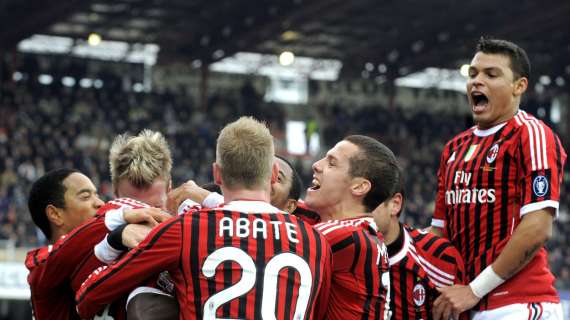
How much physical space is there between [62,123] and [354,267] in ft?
85.9

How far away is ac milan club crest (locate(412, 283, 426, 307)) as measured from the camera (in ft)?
15.9

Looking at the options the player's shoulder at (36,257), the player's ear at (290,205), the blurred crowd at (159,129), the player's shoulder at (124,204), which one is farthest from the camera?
the blurred crowd at (159,129)

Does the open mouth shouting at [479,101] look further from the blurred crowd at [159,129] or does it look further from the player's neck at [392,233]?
the blurred crowd at [159,129]

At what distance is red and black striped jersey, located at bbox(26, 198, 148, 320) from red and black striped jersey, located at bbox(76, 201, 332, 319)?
0.50 meters

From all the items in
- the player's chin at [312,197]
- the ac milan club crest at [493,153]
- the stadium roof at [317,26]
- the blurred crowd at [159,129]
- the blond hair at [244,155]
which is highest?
the stadium roof at [317,26]

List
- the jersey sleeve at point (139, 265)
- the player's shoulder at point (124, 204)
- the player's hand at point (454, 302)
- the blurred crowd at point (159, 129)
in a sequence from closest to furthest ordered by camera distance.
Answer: the jersey sleeve at point (139, 265)
the player's shoulder at point (124, 204)
the player's hand at point (454, 302)
the blurred crowd at point (159, 129)

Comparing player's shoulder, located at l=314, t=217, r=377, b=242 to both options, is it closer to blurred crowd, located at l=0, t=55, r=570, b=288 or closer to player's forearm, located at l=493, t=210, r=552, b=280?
player's forearm, located at l=493, t=210, r=552, b=280

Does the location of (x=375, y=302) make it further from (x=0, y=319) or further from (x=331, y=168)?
(x=0, y=319)

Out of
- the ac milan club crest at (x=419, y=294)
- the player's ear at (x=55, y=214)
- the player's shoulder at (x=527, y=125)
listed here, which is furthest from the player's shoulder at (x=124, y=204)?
the player's shoulder at (x=527, y=125)

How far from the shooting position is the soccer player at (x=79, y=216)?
4242 mm

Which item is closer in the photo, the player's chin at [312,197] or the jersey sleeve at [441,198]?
the player's chin at [312,197]

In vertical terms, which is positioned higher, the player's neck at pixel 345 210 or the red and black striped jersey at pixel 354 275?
the player's neck at pixel 345 210

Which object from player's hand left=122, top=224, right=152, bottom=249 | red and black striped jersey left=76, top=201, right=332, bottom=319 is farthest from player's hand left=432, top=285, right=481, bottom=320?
player's hand left=122, top=224, right=152, bottom=249

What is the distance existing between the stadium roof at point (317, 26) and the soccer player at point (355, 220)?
24.7m
